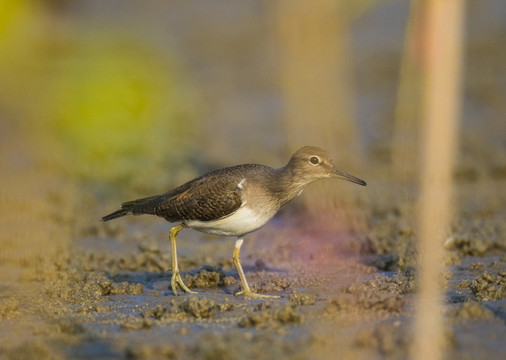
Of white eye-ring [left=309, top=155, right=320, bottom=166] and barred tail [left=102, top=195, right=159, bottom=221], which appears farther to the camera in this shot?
barred tail [left=102, top=195, right=159, bottom=221]

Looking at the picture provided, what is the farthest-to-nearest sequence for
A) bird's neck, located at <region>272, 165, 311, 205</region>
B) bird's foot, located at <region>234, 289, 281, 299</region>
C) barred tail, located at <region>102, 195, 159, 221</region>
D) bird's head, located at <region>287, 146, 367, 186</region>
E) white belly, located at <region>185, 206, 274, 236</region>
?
barred tail, located at <region>102, 195, 159, 221</region>, bird's head, located at <region>287, 146, 367, 186</region>, bird's neck, located at <region>272, 165, 311, 205</region>, white belly, located at <region>185, 206, 274, 236</region>, bird's foot, located at <region>234, 289, 281, 299</region>

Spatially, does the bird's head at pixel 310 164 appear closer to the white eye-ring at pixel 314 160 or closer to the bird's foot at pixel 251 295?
the white eye-ring at pixel 314 160

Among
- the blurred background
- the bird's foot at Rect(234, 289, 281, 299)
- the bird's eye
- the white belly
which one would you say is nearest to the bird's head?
the bird's eye

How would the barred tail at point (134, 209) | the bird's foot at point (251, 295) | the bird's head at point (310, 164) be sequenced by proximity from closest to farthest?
the bird's foot at point (251, 295), the bird's head at point (310, 164), the barred tail at point (134, 209)

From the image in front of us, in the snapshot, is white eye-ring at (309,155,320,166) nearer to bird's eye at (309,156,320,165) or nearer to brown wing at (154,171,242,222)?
bird's eye at (309,156,320,165)

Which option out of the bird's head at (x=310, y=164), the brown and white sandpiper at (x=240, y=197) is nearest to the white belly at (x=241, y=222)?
the brown and white sandpiper at (x=240, y=197)

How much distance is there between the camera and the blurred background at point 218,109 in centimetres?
1097

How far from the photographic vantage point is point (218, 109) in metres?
18.7

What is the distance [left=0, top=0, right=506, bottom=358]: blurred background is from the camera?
1097 cm

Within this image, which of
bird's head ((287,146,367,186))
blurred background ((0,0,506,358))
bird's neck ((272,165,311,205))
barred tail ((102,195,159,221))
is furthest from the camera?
blurred background ((0,0,506,358))

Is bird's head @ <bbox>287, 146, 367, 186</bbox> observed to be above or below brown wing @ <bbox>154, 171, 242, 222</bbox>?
above

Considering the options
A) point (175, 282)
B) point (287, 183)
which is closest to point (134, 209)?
point (175, 282)

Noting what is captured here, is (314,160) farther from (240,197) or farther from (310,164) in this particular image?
(240,197)

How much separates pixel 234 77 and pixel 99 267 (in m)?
11.6
